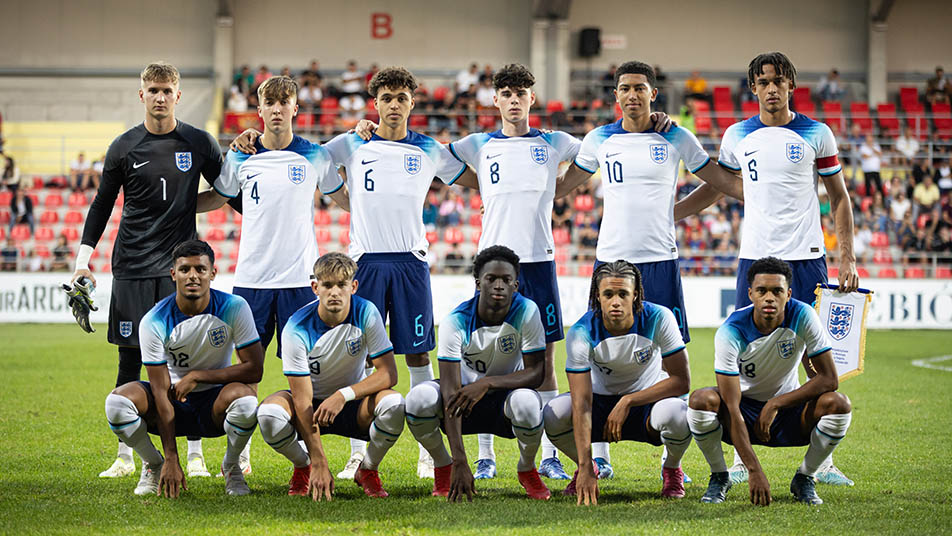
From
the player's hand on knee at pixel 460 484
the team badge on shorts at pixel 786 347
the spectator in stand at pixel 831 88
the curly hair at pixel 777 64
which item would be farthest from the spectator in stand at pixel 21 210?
the spectator in stand at pixel 831 88

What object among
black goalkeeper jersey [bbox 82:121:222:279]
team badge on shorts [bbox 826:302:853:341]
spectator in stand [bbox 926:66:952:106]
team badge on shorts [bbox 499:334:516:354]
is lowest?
team badge on shorts [bbox 499:334:516:354]

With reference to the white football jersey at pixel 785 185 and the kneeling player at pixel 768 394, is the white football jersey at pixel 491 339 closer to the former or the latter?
the kneeling player at pixel 768 394

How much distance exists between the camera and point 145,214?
5.78 metres

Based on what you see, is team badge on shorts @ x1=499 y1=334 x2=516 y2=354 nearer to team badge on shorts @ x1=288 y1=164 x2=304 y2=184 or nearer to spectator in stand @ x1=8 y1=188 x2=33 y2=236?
team badge on shorts @ x1=288 y1=164 x2=304 y2=184

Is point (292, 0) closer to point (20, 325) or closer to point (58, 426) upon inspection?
point (20, 325)

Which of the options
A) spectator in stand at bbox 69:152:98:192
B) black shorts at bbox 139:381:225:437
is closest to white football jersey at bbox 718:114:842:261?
black shorts at bbox 139:381:225:437

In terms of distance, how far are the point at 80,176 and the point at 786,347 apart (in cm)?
2017

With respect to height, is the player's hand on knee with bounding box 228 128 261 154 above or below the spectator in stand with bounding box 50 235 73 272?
above

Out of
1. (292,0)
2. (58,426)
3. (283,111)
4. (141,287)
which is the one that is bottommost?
(58,426)

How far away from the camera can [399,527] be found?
172 inches

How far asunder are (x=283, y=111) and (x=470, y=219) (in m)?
15.4

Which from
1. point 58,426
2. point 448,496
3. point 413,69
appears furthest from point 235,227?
point 448,496

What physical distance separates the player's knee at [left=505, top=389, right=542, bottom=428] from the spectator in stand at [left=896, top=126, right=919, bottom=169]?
64.9 feet

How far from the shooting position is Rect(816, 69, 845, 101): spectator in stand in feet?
82.5
